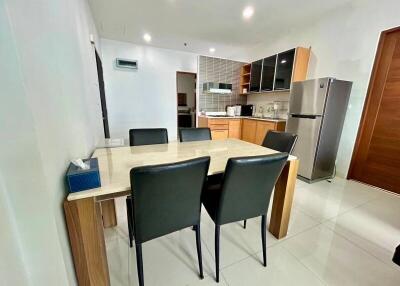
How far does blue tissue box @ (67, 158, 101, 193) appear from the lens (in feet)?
2.74

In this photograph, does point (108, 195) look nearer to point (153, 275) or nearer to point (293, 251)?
point (153, 275)

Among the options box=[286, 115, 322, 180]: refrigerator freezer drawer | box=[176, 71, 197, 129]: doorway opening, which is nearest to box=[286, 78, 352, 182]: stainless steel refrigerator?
box=[286, 115, 322, 180]: refrigerator freezer drawer

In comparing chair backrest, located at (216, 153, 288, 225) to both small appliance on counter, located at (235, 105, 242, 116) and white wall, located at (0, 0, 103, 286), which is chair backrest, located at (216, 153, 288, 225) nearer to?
white wall, located at (0, 0, 103, 286)

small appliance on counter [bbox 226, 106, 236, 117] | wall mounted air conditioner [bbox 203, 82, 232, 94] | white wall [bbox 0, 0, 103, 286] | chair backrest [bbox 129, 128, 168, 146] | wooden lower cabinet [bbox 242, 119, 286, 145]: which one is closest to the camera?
white wall [bbox 0, 0, 103, 286]

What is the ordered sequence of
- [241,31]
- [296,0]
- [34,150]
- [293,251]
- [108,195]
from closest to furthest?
[34,150] < [108,195] < [293,251] < [296,0] < [241,31]

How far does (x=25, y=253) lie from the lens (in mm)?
649

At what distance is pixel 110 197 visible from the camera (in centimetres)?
95

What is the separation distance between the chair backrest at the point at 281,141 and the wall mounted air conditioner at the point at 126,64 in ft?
13.6

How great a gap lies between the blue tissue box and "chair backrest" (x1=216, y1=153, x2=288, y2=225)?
0.72m

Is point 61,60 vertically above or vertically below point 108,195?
above

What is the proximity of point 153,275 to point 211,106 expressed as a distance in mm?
4366

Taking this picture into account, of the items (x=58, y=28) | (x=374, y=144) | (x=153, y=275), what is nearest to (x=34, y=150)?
(x=58, y=28)

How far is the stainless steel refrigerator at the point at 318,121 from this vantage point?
2576 millimetres

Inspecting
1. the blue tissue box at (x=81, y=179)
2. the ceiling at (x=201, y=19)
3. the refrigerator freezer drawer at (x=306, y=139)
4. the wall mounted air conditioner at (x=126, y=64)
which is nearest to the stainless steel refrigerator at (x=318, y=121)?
the refrigerator freezer drawer at (x=306, y=139)
